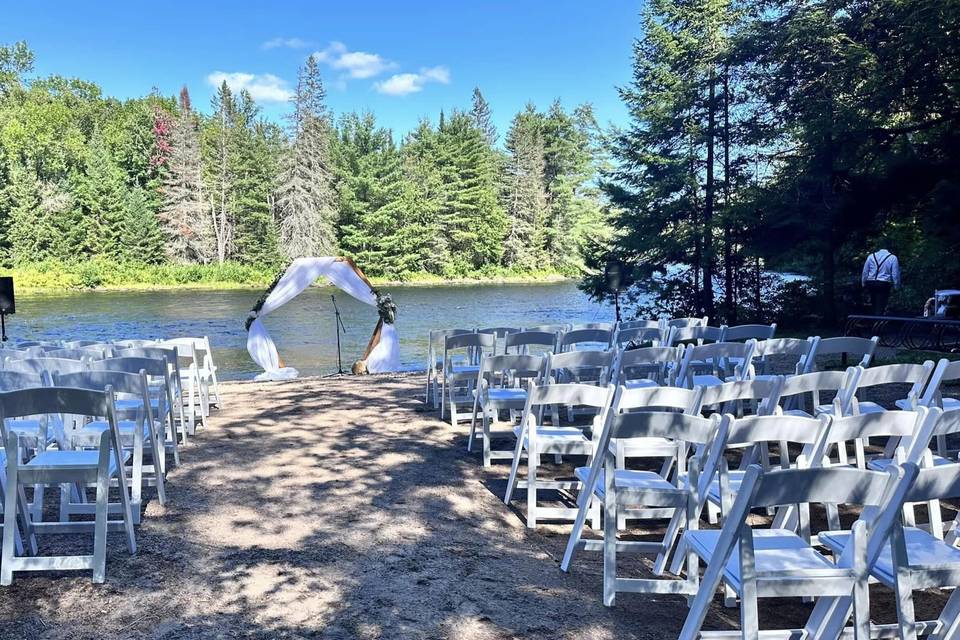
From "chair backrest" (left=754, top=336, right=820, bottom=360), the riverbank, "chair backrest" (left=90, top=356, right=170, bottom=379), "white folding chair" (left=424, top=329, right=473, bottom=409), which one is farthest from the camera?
the riverbank

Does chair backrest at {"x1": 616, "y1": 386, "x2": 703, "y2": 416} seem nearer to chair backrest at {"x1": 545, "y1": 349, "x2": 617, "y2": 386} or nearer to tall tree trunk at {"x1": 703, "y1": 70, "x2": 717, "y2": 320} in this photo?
chair backrest at {"x1": 545, "y1": 349, "x2": 617, "y2": 386}

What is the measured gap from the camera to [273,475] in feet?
16.1

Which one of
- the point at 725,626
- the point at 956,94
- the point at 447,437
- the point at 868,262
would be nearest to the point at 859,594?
the point at 725,626

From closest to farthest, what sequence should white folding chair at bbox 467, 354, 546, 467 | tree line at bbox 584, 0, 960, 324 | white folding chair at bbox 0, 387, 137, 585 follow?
white folding chair at bbox 0, 387, 137, 585
white folding chair at bbox 467, 354, 546, 467
tree line at bbox 584, 0, 960, 324

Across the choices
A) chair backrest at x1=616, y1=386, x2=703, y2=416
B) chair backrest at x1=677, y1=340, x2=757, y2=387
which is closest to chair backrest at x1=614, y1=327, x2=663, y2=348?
chair backrest at x1=677, y1=340, x2=757, y2=387

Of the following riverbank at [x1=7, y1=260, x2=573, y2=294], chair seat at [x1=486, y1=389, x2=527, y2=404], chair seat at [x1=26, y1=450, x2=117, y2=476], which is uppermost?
riverbank at [x1=7, y1=260, x2=573, y2=294]

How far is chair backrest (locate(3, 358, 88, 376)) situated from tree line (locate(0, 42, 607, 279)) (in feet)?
137

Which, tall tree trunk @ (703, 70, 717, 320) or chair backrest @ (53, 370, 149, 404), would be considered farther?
tall tree trunk @ (703, 70, 717, 320)

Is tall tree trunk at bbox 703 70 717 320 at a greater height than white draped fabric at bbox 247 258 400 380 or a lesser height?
greater

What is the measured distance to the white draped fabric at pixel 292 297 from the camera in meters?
12.7

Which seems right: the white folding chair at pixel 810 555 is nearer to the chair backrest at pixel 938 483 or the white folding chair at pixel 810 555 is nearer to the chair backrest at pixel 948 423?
the chair backrest at pixel 938 483

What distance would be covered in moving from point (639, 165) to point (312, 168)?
33552 mm

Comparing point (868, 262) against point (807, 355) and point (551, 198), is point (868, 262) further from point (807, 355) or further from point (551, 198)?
point (551, 198)

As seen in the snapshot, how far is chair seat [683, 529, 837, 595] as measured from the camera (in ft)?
7.52
